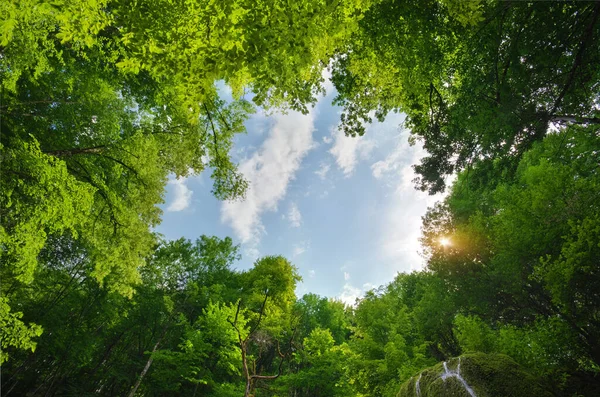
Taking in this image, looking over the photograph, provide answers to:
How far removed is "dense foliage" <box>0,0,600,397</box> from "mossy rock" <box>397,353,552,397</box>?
168 mm

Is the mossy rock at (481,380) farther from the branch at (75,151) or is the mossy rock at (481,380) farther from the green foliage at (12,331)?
the branch at (75,151)

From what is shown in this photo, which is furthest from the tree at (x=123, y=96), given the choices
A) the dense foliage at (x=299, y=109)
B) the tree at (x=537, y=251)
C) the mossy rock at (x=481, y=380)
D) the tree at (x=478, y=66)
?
the tree at (x=537, y=251)

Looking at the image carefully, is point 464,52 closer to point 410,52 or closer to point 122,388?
point 410,52

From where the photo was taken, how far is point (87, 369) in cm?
1981

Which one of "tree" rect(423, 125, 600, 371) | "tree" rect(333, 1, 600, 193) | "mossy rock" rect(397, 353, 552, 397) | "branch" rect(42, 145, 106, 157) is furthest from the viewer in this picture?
"tree" rect(423, 125, 600, 371)

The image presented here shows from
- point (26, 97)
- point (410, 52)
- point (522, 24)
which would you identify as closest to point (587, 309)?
point (522, 24)

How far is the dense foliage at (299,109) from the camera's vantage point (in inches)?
103

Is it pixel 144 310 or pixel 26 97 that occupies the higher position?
pixel 144 310

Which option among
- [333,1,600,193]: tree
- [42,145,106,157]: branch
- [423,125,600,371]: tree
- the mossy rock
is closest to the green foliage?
[42,145,106,157]: branch

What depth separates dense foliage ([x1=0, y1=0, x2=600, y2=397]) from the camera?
262cm

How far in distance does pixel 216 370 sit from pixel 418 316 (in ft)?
41.7

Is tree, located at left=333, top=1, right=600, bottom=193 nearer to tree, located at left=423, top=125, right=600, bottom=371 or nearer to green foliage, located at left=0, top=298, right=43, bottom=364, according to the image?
tree, located at left=423, top=125, right=600, bottom=371

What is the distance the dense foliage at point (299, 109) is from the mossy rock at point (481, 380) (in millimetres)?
168

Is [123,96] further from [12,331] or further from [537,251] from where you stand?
[537,251]
